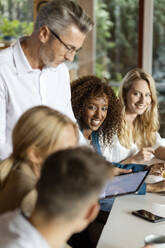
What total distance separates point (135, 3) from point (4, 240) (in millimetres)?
3866

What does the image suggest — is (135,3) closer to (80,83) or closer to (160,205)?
(80,83)

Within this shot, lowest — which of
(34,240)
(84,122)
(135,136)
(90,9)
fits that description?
(135,136)

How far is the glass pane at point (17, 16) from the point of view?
4.50 meters

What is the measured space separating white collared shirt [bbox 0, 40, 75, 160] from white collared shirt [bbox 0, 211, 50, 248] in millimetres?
887

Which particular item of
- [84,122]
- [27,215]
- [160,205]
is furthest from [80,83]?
[27,215]

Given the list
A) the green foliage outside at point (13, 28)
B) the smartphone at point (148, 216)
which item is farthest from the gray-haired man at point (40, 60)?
the green foliage outside at point (13, 28)

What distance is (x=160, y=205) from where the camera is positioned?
1837mm

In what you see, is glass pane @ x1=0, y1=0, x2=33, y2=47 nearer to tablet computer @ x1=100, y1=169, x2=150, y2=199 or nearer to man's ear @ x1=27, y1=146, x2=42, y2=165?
tablet computer @ x1=100, y1=169, x2=150, y2=199

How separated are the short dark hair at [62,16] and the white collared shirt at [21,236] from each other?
3.30 feet

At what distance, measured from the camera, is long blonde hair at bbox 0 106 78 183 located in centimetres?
129

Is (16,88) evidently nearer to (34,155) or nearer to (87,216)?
(34,155)

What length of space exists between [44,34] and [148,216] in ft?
3.03

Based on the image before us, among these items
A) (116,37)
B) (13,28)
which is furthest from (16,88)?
(116,37)

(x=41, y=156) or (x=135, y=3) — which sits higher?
(x=135, y=3)
